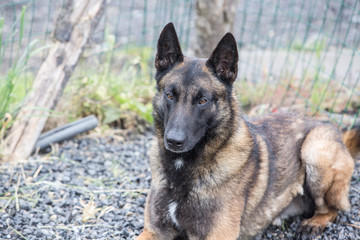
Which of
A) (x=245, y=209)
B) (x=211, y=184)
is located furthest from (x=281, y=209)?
(x=211, y=184)

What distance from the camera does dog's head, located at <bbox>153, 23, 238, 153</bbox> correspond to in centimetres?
279

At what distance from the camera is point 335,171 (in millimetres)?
3600

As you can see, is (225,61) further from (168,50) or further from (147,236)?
(147,236)

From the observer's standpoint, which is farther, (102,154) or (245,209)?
(102,154)

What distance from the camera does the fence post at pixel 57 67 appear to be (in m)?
4.38

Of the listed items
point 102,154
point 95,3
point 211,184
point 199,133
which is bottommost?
point 102,154

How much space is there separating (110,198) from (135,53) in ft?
12.3

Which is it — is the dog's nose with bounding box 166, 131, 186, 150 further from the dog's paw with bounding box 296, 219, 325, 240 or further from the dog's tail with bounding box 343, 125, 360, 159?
the dog's tail with bounding box 343, 125, 360, 159

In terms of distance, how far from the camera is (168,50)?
3051 millimetres

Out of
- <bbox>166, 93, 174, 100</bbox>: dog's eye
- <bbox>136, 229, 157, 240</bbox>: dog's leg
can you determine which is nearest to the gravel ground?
<bbox>136, 229, 157, 240</bbox>: dog's leg

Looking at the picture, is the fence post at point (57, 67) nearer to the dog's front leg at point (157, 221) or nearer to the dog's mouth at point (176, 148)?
the dog's front leg at point (157, 221)

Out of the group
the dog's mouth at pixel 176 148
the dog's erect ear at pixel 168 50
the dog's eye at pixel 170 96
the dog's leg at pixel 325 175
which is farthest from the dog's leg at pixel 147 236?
the dog's leg at pixel 325 175

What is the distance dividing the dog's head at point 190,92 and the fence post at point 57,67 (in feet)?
6.11

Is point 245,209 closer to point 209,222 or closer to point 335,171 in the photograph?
point 209,222
